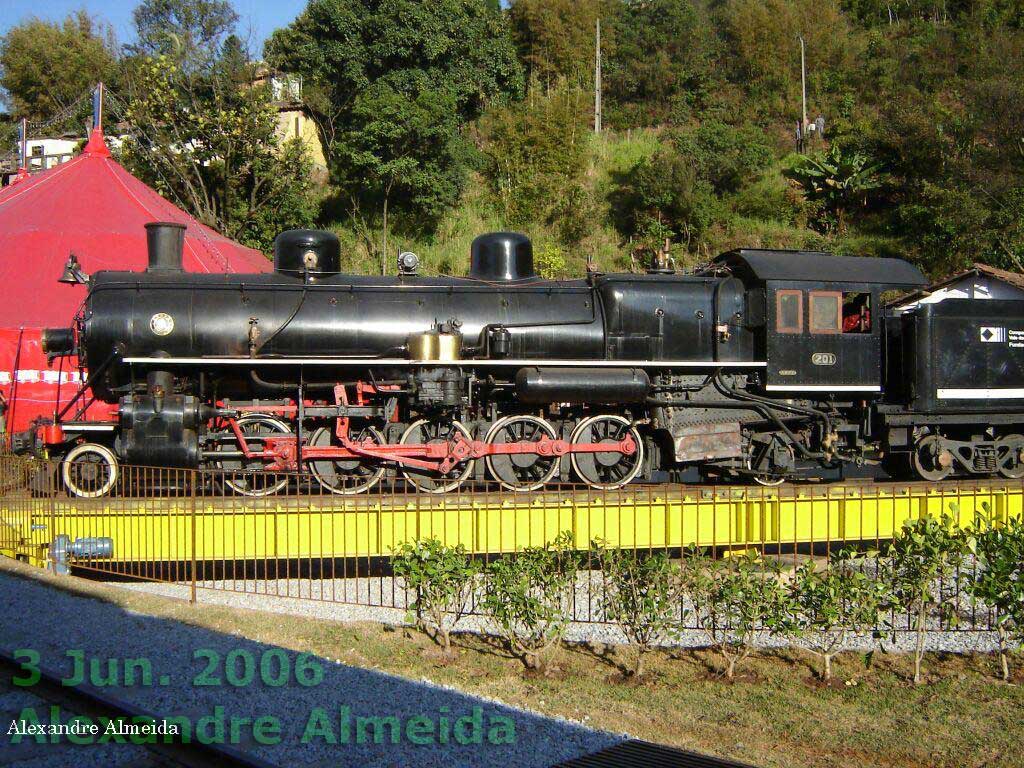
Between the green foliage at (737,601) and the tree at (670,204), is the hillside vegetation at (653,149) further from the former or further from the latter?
the green foliage at (737,601)

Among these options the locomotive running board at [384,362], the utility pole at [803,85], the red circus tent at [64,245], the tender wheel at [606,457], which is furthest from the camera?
the utility pole at [803,85]

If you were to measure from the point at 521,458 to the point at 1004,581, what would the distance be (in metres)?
5.78

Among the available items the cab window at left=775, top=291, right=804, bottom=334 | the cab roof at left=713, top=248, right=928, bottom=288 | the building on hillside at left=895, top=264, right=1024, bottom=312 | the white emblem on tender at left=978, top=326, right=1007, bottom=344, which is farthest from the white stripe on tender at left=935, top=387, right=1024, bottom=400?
the building on hillside at left=895, top=264, right=1024, bottom=312

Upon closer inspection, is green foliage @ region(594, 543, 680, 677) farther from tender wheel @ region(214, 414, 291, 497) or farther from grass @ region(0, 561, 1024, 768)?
tender wheel @ region(214, 414, 291, 497)

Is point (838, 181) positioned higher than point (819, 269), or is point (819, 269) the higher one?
point (838, 181)

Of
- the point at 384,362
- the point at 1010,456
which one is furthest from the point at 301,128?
the point at 1010,456

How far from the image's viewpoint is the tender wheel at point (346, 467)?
11453 mm

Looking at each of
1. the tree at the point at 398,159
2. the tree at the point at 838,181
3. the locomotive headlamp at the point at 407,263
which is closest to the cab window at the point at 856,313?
the locomotive headlamp at the point at 407,263

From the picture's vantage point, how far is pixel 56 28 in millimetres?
47406

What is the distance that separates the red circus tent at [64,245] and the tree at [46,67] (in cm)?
2667

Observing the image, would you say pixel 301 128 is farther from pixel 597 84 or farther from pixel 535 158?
pixel 597 84

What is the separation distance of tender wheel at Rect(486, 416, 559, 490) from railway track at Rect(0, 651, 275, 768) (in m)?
6.15

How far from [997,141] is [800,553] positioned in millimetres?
Result: 24363

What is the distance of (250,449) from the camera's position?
11.2 m
